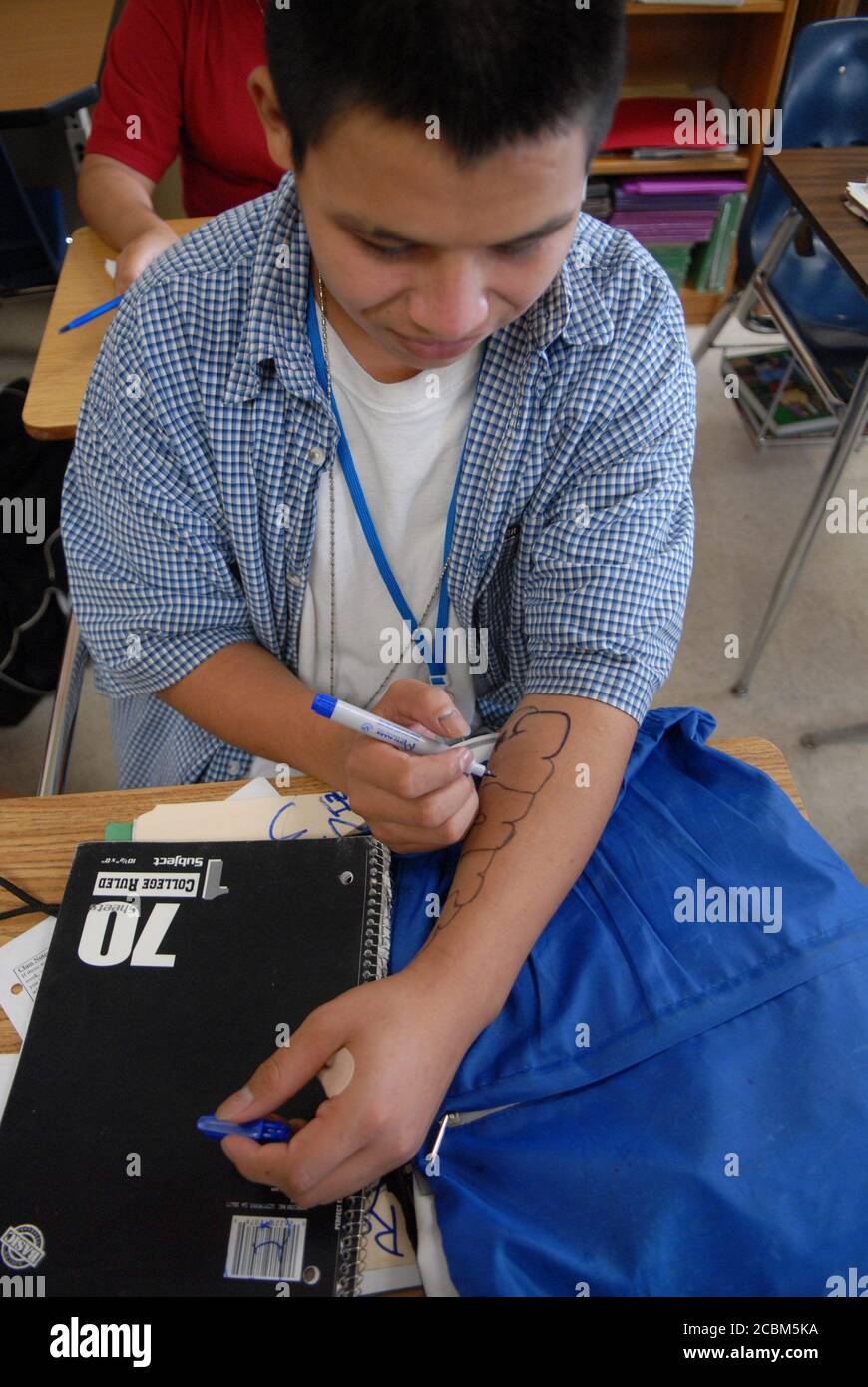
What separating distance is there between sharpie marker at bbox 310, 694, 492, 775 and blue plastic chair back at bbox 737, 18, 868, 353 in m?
1.71

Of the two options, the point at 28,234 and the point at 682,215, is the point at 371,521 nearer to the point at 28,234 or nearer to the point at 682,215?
the point at 28,234

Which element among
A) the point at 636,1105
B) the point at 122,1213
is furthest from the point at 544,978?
the point at 122,1213

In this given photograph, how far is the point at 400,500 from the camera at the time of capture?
3.35 ft

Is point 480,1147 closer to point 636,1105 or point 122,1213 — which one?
point 636,1105

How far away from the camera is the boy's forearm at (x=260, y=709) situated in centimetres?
95

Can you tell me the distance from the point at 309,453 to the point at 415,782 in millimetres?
379

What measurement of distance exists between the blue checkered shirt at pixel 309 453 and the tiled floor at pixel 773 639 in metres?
1.28

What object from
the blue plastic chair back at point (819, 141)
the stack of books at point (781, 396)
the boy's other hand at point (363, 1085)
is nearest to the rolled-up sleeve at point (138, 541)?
the boy's other hand at point (363, 1085)

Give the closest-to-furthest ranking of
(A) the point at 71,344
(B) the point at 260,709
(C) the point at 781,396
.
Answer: (B) the point at 260,709 → (A) the point at 71,344 → (C) the point at 781,396

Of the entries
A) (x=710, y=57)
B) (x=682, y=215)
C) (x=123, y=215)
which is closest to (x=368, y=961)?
(x=123, y=215)

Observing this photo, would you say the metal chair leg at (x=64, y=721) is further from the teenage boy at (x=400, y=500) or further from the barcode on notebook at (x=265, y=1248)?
the barcode on notebook at (x=265, y=1248)

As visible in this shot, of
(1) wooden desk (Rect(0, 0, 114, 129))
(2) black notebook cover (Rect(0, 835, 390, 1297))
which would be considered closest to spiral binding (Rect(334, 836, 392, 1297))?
(2) black notebook cover (Rect(0, 835, 390, 1297))
